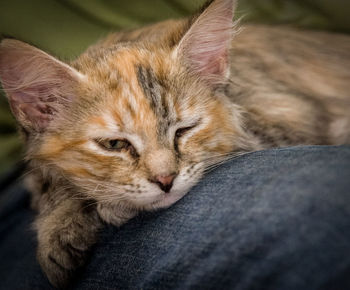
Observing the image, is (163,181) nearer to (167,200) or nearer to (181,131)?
(167,200)

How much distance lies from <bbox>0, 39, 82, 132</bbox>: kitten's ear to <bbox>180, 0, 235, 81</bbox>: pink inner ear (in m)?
0.33

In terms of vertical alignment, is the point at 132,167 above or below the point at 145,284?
above

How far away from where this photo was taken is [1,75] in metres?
0.96

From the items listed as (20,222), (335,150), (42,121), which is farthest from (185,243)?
(20,222)

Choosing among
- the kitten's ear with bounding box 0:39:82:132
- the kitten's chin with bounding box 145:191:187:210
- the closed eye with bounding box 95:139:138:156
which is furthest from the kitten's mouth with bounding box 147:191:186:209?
the kitten's ear with bounding box 0:39:82:132

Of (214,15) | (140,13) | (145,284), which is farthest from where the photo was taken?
(140,13)

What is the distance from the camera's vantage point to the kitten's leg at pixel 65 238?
95cm

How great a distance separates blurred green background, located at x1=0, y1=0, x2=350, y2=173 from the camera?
4.64 ft

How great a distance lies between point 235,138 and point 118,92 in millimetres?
352

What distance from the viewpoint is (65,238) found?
98 centimetres

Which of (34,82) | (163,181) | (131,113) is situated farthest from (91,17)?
(163,181)

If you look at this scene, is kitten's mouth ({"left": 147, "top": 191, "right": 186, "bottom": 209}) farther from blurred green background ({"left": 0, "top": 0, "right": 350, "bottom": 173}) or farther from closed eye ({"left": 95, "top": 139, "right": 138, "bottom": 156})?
A: blurred green background ({"left": 0, "top": 0, "right": 350, "bottom": 173})

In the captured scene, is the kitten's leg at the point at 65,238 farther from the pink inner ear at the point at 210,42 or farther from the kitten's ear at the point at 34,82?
the pink inner ear at the point at 210,42

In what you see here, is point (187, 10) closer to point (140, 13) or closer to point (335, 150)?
point (140, 13)
